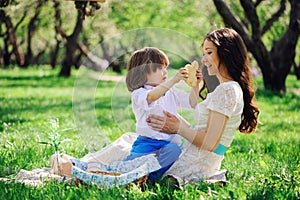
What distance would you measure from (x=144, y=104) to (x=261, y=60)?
32.3 feet

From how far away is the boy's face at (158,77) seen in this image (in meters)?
4.38

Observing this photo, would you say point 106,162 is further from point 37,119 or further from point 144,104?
point 37,119

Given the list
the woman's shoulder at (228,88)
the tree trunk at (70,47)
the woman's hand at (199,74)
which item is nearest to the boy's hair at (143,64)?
the woman's hand at (199,74)

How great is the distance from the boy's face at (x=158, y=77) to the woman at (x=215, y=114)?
0.32 meters

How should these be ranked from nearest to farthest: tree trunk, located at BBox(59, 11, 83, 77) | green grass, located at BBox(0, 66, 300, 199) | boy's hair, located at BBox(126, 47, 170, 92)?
green grass, located at BBox(0, 66, 300, 199) < boy's hair, located at BBox(126, 47, 170, 92) < tree trunk, located at BBox(59, 11, 83, 77)

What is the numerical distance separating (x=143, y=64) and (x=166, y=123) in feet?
1.87

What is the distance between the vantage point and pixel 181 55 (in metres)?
4.18

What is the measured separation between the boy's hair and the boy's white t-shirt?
11 cm

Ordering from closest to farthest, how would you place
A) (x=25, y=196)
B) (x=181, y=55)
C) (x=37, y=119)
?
1. (x=25, y=196)
2. (x=181, y=55)
3. (x=37, y=119)

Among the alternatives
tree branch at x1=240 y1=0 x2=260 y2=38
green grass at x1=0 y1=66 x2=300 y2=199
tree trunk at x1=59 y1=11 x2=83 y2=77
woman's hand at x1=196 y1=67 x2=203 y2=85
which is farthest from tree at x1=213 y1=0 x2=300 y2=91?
tree trunk at x1=59 y1=11 x2=83 y2=77

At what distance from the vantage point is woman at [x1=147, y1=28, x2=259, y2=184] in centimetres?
412

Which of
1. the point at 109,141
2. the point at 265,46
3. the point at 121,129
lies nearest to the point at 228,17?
the point at 265,46

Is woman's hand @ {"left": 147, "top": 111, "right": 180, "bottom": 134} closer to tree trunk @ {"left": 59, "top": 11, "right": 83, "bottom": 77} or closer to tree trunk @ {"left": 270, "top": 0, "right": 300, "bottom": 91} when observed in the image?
tree trunk @ {"left": 270, "top": 0, "right": 300, "bottom": 91}


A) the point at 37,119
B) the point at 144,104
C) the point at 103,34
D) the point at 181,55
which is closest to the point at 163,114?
the point at 144,104
